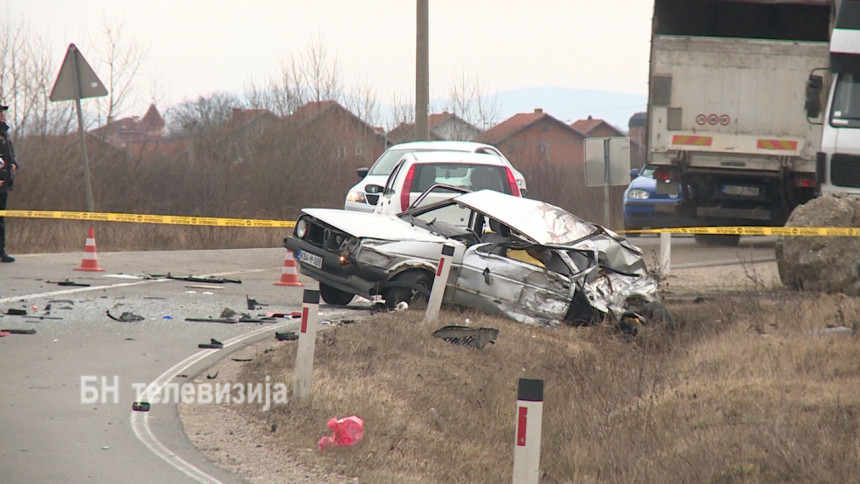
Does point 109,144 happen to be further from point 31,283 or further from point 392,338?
point 392,338

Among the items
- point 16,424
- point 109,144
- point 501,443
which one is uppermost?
point 109,144

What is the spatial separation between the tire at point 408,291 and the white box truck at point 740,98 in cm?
912

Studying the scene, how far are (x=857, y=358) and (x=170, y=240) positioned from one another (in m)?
17.4

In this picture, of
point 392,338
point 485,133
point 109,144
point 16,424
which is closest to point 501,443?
point 392,338

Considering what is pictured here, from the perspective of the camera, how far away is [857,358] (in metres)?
9.22

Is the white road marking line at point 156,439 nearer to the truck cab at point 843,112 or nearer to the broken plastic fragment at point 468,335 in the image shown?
the broken plastic fragment at point 468,335

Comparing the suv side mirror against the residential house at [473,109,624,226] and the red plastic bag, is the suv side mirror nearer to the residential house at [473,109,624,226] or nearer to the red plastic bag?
the red plastic bag

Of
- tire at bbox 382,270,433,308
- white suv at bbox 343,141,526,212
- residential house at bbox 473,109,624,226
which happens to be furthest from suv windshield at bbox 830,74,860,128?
residential house at bbox 473,109,624,226

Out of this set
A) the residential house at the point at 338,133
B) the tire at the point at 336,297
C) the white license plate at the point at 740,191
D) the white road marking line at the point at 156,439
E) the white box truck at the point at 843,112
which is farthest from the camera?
the residential house at the point at 338,133

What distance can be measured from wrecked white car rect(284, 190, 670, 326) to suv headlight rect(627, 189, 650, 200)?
11.5 meters

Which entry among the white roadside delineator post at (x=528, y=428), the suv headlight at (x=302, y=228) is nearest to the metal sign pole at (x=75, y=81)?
the suv headlight at (x=302, y=228)

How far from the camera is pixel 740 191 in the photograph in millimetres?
19594

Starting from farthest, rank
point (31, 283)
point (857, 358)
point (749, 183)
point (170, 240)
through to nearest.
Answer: point (170, 240)
point (749, 183)
point (31, 283)
point (857, 358)

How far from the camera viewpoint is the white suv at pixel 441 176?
14.8m
